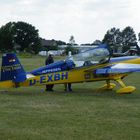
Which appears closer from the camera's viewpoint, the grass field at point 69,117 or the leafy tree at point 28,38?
the grass field at point 69,117

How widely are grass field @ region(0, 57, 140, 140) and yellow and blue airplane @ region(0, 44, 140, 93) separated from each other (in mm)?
648

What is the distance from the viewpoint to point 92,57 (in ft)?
53.5

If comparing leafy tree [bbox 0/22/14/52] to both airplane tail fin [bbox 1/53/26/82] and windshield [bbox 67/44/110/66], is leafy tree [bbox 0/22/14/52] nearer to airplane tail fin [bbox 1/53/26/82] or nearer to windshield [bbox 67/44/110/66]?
windshield [bbox 67/44/110/66]

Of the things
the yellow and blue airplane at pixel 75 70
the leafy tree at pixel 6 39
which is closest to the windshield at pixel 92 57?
the yellow and blue airplane at pixel 75 70

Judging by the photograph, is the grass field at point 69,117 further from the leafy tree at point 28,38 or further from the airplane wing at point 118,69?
the leafy tree at point 28,38

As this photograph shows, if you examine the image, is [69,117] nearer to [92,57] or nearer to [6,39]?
[92,57]

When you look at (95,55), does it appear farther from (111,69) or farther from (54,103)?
(54,103)

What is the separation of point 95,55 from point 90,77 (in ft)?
2.70

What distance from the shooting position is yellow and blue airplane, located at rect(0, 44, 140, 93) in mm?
15508

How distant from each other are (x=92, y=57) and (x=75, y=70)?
822 mm

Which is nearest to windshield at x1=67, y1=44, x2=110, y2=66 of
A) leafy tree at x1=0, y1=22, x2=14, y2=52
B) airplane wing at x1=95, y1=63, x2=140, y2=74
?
airplane wing at x1=95, y1=63, x2=140, y2=74

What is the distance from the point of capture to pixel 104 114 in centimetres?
1076

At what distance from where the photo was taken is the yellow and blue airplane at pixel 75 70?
15.5 metres

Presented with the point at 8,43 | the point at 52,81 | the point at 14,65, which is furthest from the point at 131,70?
the point at 8,43
